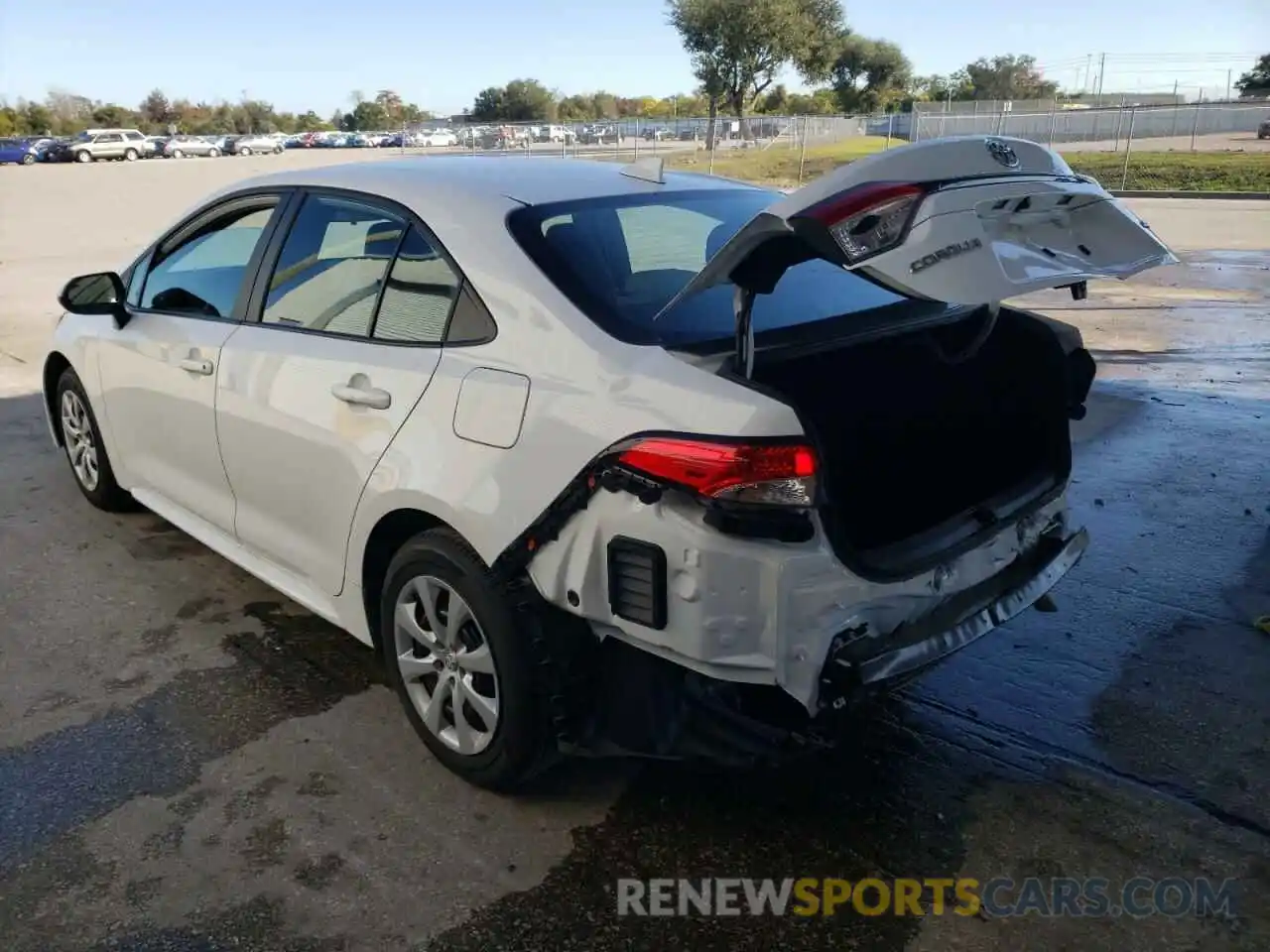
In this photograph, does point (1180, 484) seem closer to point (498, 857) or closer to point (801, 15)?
point (498, 857)

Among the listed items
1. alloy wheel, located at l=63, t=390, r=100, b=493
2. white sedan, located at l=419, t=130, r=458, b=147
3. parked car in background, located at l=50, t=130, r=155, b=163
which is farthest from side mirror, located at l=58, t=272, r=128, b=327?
parked car in background, located at l=50, t=130, r=155, b=163

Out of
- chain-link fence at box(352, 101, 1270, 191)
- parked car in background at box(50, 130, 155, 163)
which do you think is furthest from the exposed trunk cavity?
parked car in background at box(50, 130, 155, 163)

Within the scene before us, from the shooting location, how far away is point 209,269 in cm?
409

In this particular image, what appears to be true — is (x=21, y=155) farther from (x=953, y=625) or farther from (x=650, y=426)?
(x=953, y=625)

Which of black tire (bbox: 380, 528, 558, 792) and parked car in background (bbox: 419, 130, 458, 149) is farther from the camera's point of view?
parked car in background (bbox: 419, 130, 458, 149)

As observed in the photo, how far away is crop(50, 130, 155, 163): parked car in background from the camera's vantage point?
2037 inches

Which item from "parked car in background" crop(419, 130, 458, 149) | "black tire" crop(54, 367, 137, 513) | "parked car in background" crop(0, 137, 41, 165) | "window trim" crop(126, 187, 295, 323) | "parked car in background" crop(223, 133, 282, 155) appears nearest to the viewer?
"window trim" crop(126, 187, 295, 323)

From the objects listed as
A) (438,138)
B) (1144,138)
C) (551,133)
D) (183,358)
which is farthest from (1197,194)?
(438,138)

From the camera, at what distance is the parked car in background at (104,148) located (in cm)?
5175

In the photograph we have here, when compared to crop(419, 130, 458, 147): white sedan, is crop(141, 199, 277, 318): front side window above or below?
below

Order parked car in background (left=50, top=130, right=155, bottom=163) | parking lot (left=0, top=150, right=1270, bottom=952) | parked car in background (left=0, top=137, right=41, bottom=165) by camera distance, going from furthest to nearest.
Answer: parked car in background (left=50, top=130, right=155, bottom=163)
parked car in background (left=0, top=137, right=41, bottom=165)
parking lot (left=0, top=150, right=1270, bottom=952)

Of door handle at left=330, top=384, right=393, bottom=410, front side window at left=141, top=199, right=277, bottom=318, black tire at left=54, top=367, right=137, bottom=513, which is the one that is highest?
front side window at left=141, top=199, right=277, bottom=318

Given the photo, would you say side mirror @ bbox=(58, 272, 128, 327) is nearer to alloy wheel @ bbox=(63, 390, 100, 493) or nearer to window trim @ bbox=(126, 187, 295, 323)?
window trim @ bbox=(126, 187, 295, 323)

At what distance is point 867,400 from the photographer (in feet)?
9.12
